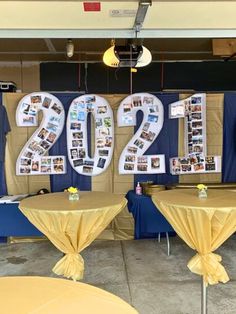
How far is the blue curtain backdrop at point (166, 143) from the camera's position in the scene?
4.87 m

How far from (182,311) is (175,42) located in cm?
523

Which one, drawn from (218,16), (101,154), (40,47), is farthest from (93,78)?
(218,16)

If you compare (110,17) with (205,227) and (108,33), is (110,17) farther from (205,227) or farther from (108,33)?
(205,227)

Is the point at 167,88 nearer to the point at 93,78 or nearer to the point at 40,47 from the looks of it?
the point at 93,78

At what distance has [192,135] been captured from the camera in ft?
15.9

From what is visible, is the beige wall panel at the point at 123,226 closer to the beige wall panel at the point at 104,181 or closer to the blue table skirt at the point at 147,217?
the beige wall panel at the point at 104,181

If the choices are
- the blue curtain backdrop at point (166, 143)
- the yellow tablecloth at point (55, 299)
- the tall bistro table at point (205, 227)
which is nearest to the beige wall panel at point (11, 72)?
the blue curtain backdrop at point (166, 143)

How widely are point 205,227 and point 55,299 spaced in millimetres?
1613

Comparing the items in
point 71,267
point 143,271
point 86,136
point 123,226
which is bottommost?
point 143,271

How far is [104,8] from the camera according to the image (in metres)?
2.82

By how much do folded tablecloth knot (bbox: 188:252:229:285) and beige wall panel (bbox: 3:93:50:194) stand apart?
8.56 feet

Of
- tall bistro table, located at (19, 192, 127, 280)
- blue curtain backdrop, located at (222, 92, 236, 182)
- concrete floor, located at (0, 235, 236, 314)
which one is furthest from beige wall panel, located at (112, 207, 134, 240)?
tall bistro table, located at (19, 192, 127, 280)

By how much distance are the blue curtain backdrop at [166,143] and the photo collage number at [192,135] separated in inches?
Answer: 2.7

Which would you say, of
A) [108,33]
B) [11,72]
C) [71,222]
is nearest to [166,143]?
[108,33]
